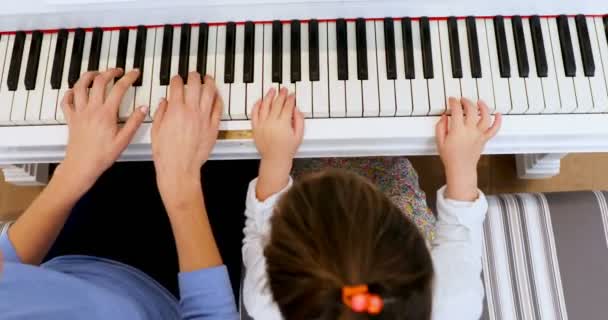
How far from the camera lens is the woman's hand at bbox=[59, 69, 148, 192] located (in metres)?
0.94

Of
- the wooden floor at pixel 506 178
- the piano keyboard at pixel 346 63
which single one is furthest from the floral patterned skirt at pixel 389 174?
the wooden floor at pixel 506 178

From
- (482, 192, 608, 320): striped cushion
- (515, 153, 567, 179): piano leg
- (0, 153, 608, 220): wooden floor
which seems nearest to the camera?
(482, 192, 608, 320): striped cushion

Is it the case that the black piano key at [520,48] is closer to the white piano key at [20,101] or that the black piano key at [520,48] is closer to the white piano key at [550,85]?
the white piano key at [550,85]

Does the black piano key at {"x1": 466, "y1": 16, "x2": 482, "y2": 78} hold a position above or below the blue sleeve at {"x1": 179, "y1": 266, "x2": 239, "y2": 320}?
above

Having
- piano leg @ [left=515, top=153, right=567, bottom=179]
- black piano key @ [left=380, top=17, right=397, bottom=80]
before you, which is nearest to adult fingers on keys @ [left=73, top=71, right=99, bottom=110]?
black piano key @ [left=380, top=17, right=397, bottom=80]

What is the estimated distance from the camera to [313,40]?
0.98m

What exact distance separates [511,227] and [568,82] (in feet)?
1.04

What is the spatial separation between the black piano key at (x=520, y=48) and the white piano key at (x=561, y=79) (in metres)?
0.05

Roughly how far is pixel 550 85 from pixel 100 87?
31.9 inches

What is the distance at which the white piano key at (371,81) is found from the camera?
0.94m

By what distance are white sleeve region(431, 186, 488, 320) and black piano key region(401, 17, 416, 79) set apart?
9.6 inches

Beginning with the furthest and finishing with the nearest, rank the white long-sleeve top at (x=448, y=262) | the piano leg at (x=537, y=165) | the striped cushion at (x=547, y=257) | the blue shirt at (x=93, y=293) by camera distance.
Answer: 1. the piano leg at (x=537, y=165)
2. the striped cushion at (x=547, y=257)
3. the white long-sleeve top at (x=448, y=262)
4. the blue shirt at (x=93, y=293)

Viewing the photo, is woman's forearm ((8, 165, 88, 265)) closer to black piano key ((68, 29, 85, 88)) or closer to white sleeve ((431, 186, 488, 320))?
black piano key ((68, 29, 85, 88))

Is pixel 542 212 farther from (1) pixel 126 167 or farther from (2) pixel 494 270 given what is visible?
(1) pixel 126 167
